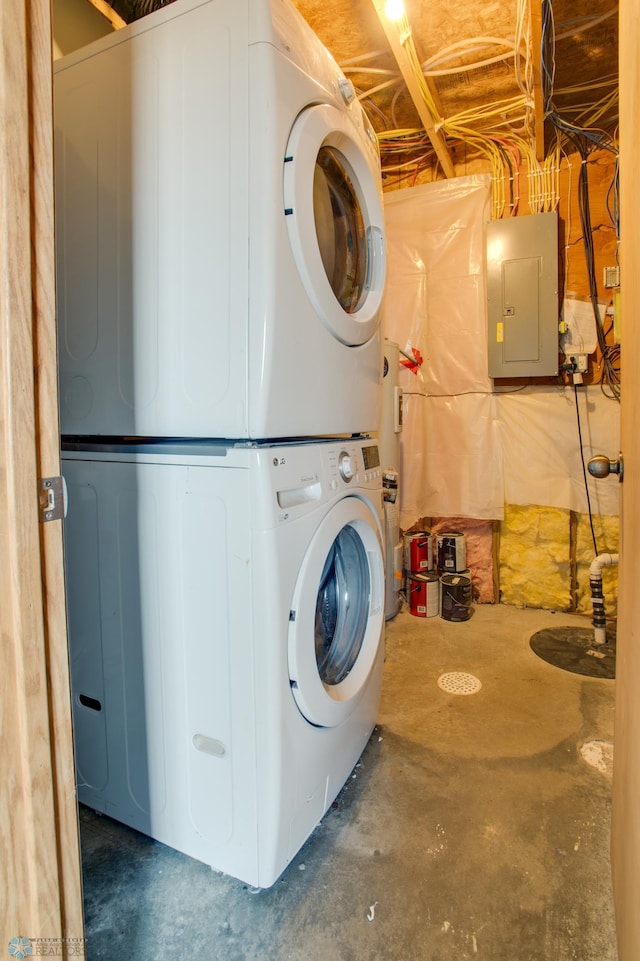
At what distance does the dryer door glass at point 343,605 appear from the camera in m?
1.36

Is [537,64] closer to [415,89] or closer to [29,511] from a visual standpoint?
[415,89]

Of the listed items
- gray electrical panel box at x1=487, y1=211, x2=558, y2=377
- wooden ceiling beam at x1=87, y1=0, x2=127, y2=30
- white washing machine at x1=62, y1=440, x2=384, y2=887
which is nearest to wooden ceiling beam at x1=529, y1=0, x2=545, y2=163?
gray electrical panel box at x1=487, y1=211, x2=558, y2=377

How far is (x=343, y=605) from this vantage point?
4.65 ft

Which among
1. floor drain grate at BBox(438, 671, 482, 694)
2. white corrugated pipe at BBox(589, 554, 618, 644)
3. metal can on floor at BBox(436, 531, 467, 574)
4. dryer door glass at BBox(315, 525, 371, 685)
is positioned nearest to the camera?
dryer door glass at BBox(315, 525, 371, 685)

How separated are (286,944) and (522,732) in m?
1.03

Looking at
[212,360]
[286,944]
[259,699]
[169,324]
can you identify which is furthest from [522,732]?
[169,324]

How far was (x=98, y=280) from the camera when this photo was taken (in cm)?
113

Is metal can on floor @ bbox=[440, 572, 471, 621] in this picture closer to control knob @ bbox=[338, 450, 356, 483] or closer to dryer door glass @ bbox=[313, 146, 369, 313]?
control knob @ bbox=[338, 450, 356, 483]

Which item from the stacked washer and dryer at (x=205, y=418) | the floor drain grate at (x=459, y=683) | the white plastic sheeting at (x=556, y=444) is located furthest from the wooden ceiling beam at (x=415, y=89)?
the floor drain grate at (x=459, y=683)

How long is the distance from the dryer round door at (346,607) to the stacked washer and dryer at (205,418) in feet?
0.05

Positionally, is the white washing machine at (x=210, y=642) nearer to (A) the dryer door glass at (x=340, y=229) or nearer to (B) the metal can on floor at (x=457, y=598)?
(A) the dryer door glass at (x=340, y=229)

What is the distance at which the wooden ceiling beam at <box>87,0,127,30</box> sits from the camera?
1537 mm

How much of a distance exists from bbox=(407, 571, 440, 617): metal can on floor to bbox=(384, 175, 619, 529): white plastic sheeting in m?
0.37

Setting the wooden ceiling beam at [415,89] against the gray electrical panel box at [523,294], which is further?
the gray electrical panel box at [523,294]
